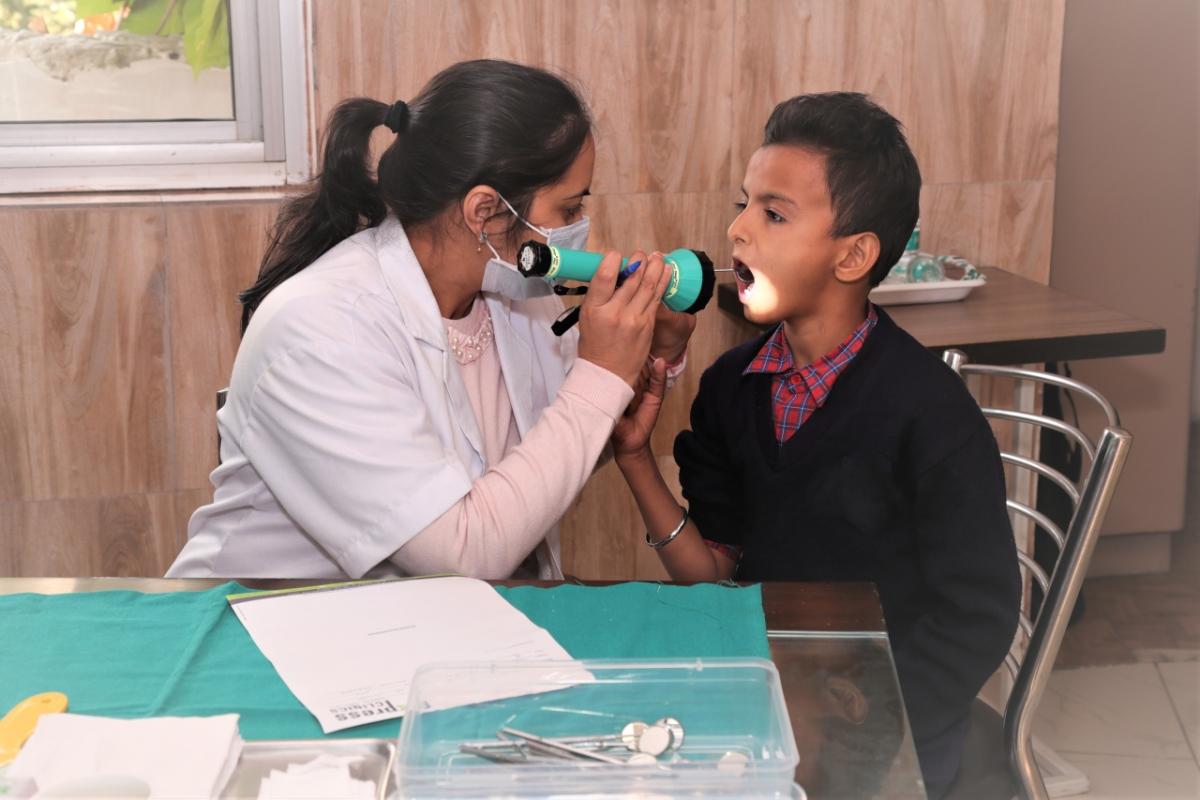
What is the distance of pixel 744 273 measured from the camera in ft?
5.18

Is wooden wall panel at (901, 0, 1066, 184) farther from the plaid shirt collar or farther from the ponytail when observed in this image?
the ponytail

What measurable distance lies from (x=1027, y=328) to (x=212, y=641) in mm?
1666

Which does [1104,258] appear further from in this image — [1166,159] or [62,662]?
[62,662]

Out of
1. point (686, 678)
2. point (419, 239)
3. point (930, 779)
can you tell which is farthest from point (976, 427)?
point (419, 239)

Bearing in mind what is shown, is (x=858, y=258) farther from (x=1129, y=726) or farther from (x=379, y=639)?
(x=1129, y=726)

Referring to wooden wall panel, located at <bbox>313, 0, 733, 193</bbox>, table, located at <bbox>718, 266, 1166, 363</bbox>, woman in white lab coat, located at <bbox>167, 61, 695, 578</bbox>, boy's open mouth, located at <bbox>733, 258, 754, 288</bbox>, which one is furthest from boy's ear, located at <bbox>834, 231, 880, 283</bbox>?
wooden wall panel, located at <bbox>313, 0, 733, 193</bbox>

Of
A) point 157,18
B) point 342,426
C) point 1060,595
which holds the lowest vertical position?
point 1060,595

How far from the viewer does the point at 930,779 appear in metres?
1.44

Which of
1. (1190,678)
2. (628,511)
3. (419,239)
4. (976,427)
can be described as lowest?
(1190,678)

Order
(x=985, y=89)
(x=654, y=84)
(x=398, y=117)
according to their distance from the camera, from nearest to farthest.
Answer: (x=398, y=117), (x=654, y=84), (x=985, y=89)

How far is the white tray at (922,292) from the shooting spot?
8.24ft

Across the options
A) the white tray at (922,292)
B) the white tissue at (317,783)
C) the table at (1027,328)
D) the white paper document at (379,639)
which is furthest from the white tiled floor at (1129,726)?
the white tissue at (317,783)

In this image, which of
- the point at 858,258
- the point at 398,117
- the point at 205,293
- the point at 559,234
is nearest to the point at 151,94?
the point at 205,293

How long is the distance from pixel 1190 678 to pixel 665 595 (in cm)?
190
